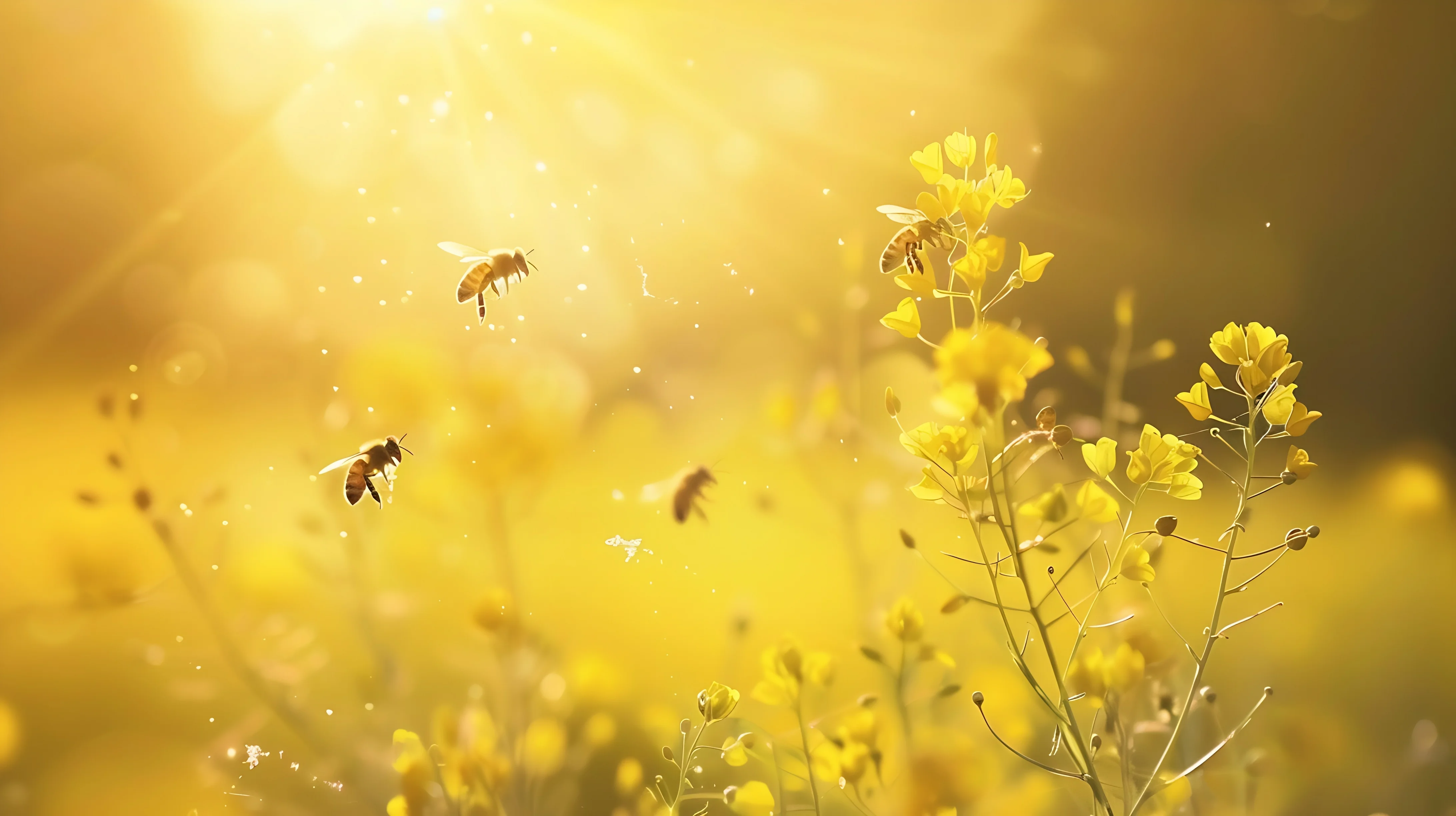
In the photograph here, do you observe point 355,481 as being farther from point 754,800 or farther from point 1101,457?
point 1101,457

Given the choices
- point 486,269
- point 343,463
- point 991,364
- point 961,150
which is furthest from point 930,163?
point 343,463

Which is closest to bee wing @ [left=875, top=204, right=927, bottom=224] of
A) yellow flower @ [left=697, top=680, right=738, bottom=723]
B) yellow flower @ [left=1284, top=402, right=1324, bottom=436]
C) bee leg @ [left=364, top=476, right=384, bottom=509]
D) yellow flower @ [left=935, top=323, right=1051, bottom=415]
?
yellow flower @ [left=935, top=323, right=1051, bottom=415]

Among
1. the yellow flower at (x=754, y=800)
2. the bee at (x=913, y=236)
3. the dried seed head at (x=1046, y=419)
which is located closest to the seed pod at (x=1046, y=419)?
the dried seed head at (x=1046, y=419)

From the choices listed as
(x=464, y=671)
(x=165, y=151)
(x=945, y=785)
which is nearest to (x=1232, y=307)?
(x=945, y=785)

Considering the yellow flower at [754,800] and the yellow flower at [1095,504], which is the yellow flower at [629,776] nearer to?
the yellow flower at [754,800]

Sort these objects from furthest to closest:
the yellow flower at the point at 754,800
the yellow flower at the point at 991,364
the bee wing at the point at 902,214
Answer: the yellow flower at the point at 754,800, the bee wing at the point at 902,214, the yellow flower at the point at 991,364

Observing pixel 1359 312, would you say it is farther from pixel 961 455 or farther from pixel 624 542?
pixel 624 542
